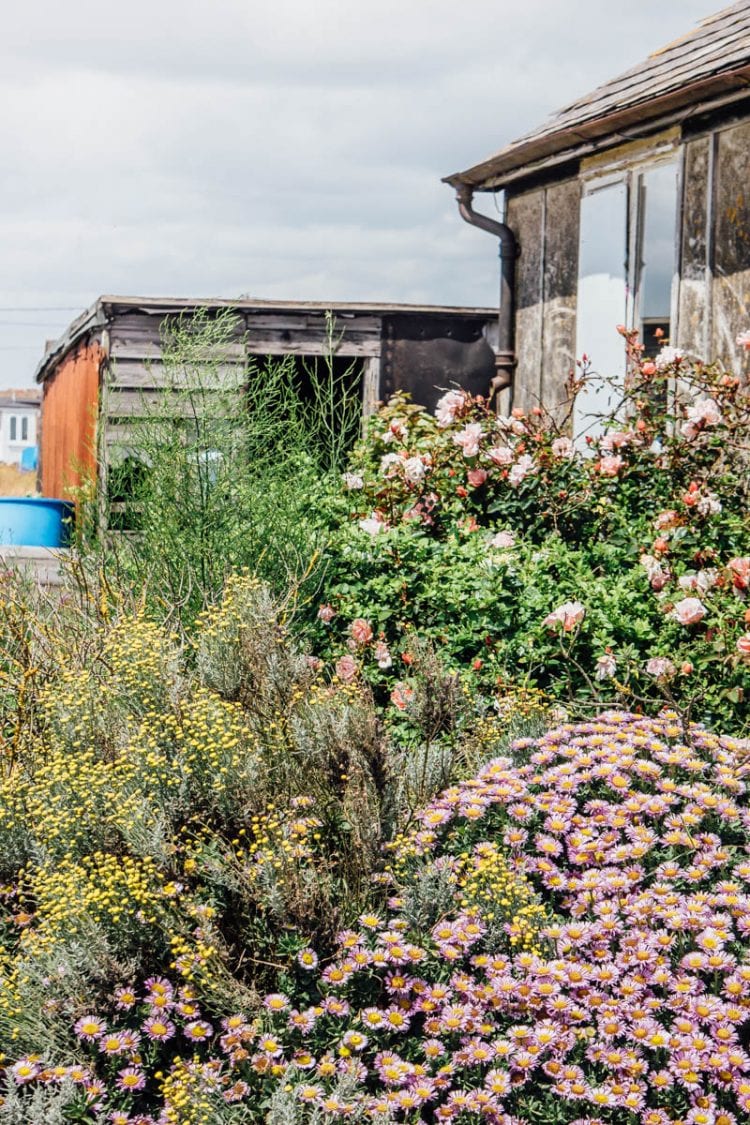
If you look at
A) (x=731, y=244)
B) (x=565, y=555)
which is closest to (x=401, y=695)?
(x=565, y=555)

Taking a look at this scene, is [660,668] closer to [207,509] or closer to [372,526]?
[372,526]

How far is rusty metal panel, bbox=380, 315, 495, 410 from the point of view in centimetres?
1208

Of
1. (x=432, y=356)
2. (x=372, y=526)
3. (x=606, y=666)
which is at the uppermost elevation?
(x=432, y=356)

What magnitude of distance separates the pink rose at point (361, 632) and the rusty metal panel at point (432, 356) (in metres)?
6.35

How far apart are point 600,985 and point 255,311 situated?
30.4ft

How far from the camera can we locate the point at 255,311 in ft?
37.9

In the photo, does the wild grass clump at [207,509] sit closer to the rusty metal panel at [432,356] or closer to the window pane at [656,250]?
the window pane at [656,250]

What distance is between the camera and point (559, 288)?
969cm

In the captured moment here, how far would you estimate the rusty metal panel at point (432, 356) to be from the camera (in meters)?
12.1

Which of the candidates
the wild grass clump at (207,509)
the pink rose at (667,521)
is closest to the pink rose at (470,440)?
the wild grass clump at (207,509)

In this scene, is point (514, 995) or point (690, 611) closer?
point (514, 995)

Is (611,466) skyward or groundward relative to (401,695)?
skyward

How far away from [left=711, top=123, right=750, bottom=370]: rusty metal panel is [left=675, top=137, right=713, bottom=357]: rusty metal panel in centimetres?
8

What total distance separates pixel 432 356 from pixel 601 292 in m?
3.40
